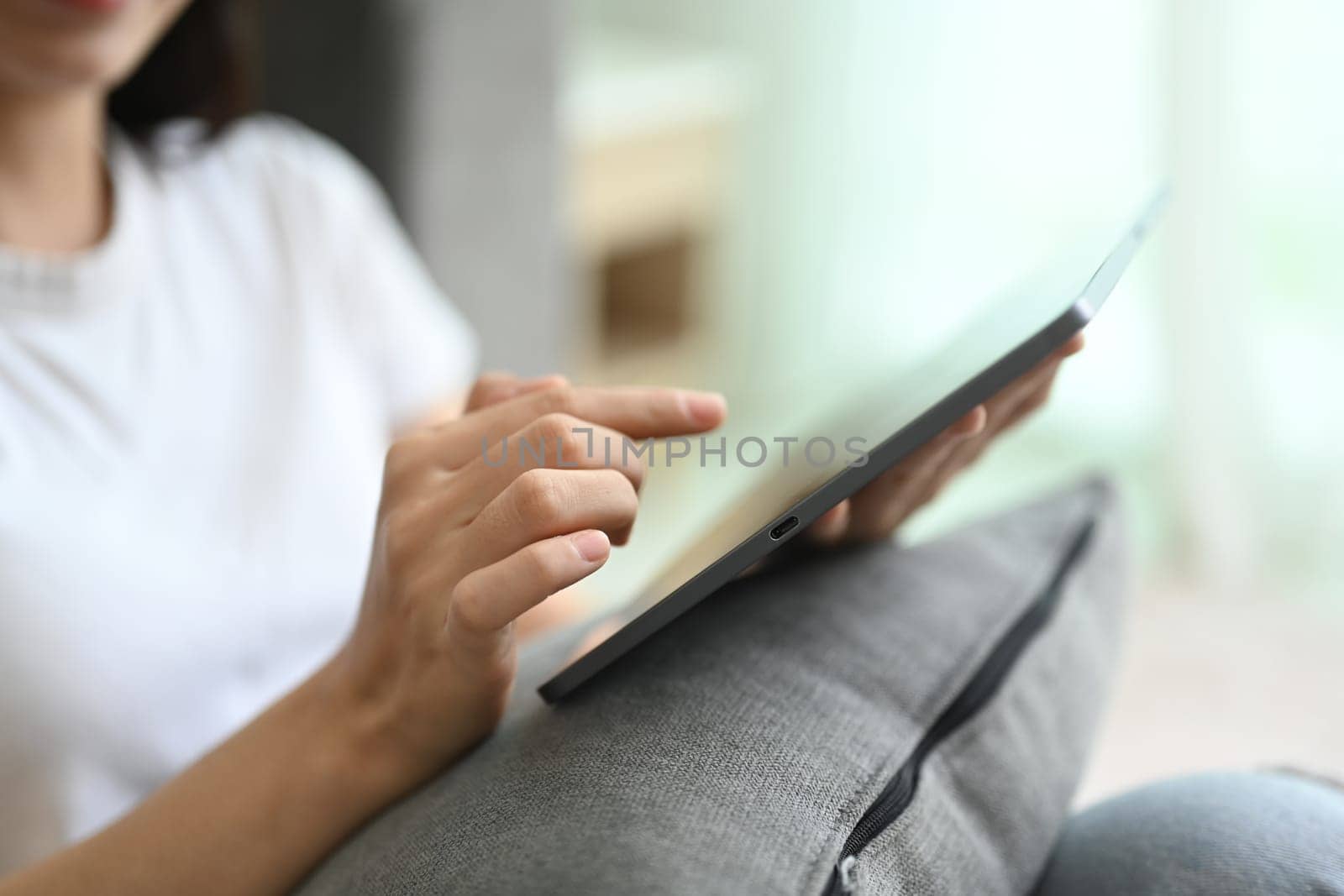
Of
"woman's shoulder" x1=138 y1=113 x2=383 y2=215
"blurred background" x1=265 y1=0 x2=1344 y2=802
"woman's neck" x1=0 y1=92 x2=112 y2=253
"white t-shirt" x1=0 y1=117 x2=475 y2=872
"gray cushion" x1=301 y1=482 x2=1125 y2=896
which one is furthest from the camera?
"blurred background" x1=265 y1=0 x2=1344 y2=802

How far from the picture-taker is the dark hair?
1.01 metres

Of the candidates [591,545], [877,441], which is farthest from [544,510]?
[877,441]

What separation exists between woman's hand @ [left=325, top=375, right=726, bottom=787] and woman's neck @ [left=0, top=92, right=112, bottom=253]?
444 millimetres

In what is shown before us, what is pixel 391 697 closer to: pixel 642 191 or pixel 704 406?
pixel 704 406

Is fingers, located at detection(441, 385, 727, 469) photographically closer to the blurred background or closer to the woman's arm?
the woman's arm

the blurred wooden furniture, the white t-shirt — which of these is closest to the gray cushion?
the white t-shirt

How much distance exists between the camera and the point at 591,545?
1.51ft

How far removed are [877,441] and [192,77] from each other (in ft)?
2.52

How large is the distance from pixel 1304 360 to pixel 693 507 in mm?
1022

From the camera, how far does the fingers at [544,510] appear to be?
18.3 inches

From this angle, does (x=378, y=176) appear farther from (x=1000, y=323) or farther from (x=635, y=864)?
(x=635, y=864)

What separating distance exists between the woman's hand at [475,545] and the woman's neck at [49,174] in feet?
1.46

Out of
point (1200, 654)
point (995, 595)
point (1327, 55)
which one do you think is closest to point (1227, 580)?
point (1200, 654)

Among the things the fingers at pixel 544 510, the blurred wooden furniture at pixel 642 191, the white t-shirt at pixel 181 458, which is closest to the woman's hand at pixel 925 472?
the fingers at pixel 544 510
